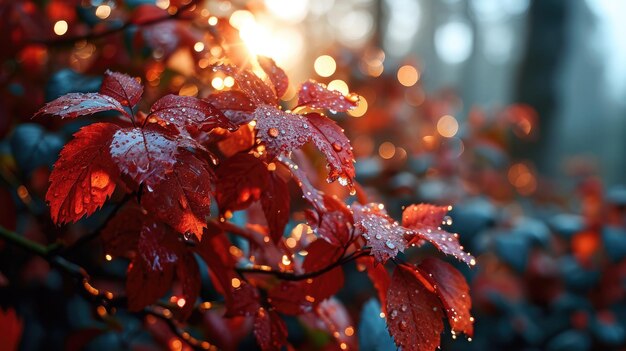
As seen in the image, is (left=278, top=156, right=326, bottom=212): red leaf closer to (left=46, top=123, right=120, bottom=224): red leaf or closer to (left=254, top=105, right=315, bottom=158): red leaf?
(left=254, top=105, right=315, bottom=158): red leaf

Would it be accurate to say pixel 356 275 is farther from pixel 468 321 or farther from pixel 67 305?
pixel 468 321

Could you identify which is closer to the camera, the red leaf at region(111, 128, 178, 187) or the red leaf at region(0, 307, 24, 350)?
the red leaf at region(111, 128, 178, 187)

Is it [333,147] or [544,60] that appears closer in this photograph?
[333,147]

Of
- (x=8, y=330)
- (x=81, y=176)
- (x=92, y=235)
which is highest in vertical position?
(x=81, y=176)

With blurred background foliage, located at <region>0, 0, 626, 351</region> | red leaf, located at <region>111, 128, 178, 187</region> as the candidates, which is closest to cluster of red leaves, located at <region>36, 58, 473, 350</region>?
red leaf, located at <region>111, 128, 178, 187</region>

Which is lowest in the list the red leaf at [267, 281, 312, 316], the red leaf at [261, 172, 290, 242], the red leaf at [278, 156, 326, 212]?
the red leaf at [267, 281, 312, 316]

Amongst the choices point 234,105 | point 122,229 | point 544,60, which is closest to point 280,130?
point 234,105

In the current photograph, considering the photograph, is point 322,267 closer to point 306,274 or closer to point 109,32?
point 306,274
